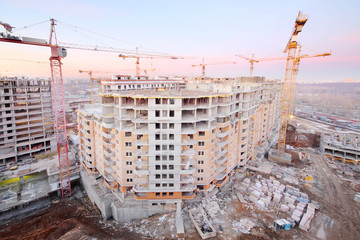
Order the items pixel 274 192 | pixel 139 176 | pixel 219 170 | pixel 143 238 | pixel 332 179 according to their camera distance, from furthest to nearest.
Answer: pixel 332 179 < pixel 274 192 < pixel 219 170 < pixel 139 176 < pixel 143 238

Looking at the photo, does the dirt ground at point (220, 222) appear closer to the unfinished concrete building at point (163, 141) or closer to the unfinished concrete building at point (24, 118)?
the unfinished concrete building at point (163, 141)

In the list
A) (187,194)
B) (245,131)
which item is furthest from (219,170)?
(245,131)

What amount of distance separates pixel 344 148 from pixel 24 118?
111203mm

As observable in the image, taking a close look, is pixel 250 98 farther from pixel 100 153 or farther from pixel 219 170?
pixel 100 153

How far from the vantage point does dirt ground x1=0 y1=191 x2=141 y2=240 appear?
3475 cm

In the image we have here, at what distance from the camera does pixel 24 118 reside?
60.1 meters

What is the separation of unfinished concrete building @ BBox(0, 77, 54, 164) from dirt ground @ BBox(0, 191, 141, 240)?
26.7m

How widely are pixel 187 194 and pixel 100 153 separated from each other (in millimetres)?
22238

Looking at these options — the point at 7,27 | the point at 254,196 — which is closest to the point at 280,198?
the point at 254,196

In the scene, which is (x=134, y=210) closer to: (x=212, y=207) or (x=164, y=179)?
(x=164, y=179)

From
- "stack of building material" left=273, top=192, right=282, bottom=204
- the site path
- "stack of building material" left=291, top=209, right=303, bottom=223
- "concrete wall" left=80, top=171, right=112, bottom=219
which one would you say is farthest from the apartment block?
the site path

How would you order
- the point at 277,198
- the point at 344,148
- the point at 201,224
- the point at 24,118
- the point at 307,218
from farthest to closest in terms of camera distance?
the point at 344,148
the point at 24,118
the point at 277,198
the point at 307,218
the point at 201,224

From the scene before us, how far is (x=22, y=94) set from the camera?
58250 millimetres

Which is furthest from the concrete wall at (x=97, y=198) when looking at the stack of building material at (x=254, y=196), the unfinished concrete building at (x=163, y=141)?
the stack of building material at (x=254, y=196)
